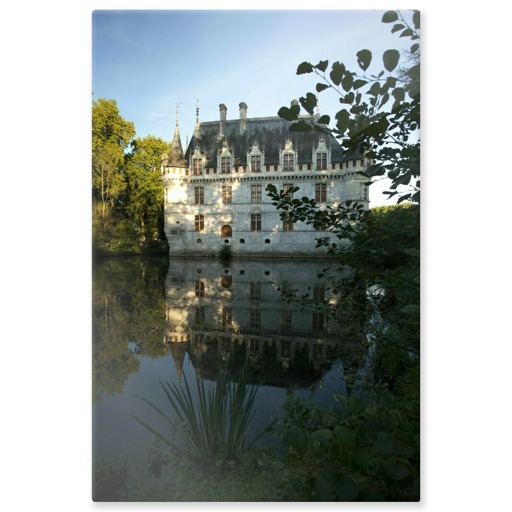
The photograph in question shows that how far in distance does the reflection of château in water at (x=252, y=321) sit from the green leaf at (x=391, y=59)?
141cm

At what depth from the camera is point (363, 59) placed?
5.84 feet

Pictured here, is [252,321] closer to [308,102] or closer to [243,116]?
[243,116]

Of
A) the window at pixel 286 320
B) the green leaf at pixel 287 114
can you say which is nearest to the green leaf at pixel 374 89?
the green leaf at pixel 287 114

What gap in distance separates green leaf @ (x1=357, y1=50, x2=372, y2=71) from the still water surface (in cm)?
137

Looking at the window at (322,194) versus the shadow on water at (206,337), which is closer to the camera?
the shadow on water at (206,337)

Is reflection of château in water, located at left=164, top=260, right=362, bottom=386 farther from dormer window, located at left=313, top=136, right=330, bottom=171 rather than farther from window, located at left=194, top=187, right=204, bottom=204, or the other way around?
dormer window, located at left=313, top=136, right=330, bottom=171

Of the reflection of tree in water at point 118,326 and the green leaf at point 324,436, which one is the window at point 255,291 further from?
the green leaf at point 324,436

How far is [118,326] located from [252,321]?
63.6 inches

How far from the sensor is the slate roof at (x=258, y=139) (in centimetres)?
232

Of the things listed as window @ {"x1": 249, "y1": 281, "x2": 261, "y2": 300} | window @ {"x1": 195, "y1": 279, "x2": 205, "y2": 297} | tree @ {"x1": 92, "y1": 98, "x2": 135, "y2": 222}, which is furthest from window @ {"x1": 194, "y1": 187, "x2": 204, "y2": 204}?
window @ {"x1": 195, "y1": 279, "x2": 205, "y2": 297}

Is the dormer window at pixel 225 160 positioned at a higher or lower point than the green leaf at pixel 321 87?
higher

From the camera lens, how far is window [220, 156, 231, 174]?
3.67m
